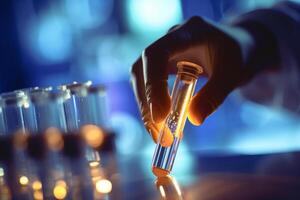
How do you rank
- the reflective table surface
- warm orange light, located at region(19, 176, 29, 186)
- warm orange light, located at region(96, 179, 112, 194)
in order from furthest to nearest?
warm orange light, located at region(19, 176, 29, 186), warm orange light, located at region(96, 179, 112, 194), the reflective table surface

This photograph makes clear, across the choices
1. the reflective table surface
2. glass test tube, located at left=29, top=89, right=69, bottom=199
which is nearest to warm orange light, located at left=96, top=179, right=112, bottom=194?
the reflective table surface

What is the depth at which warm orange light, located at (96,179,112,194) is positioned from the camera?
0.76 m

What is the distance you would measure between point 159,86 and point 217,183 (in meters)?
0.18

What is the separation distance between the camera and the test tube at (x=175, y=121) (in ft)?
2.21

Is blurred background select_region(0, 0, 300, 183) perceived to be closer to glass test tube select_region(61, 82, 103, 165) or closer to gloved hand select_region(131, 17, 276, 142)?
glass test tube select_region(61, 82, 103, 165)

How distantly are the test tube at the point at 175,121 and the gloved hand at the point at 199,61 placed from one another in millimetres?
21

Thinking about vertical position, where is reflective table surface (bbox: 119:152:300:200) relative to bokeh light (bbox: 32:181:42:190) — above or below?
below

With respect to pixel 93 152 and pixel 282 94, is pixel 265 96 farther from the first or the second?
pixel 93 152

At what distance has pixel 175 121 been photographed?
2.25 ft

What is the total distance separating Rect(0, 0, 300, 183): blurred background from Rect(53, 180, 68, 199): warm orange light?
70cm

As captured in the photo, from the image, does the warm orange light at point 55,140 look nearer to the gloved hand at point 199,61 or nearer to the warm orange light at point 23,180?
Answer: the warm orange light at point 23,180

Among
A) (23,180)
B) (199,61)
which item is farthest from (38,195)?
(199,61)

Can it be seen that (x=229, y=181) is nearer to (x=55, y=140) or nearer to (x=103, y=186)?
(x=103, y=186)

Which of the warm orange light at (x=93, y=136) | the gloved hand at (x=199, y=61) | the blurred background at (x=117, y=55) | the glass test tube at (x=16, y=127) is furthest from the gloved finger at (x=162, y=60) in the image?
the blurred background at (x=117, y=55)
